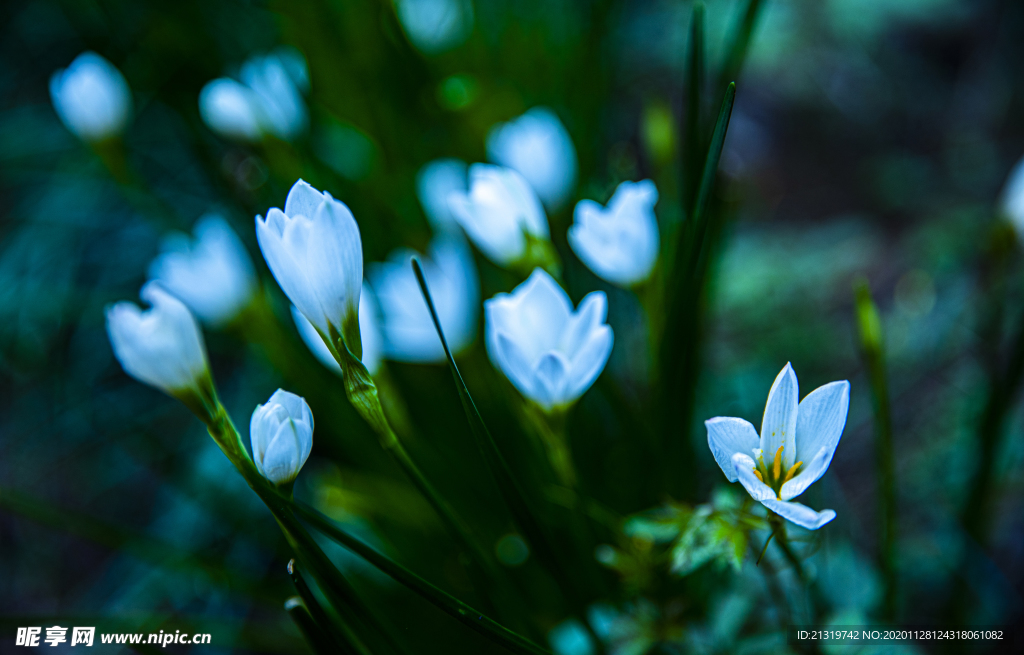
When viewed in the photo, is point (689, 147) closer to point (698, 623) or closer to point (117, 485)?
point (698, 623)

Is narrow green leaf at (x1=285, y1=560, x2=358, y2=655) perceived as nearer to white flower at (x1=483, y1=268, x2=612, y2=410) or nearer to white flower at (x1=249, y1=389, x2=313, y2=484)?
white flower at (x1=249, y1=389, x2=313, y2=484)

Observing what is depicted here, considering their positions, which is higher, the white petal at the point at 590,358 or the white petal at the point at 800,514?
the white petal at the point at 590,358

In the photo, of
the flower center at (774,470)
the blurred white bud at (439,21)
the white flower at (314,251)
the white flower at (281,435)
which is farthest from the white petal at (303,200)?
the blurred white bud at (439,21)

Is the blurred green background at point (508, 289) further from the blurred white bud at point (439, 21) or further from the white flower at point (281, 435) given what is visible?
the white flower at point (281, 435)

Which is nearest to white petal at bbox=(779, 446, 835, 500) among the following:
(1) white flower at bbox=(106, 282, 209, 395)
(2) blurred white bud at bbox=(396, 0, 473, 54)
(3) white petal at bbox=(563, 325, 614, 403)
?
(3) white petal at bbox=(563, 325, 614, 403)

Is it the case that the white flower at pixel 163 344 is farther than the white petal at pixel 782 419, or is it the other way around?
the white flower at pixel 163 344

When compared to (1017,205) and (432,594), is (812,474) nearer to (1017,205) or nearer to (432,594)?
(432,594)
